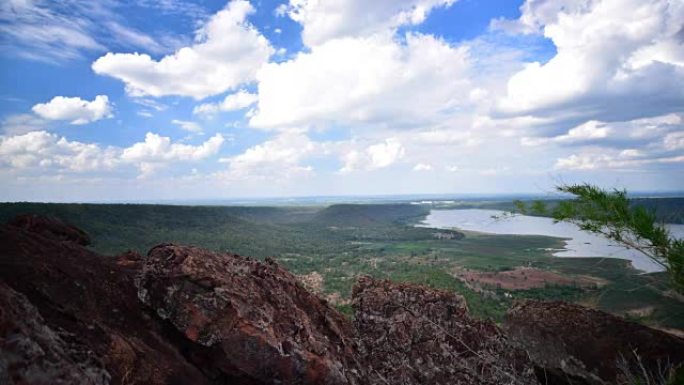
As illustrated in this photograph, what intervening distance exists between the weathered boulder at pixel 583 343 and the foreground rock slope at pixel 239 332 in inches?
1.4

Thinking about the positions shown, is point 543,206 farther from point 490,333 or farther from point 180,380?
point 180,380

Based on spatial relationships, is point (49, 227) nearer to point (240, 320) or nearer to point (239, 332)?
point (240, 320)

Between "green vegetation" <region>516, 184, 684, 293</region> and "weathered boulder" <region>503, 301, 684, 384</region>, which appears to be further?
"weathered boulder" <region>503, 301, 684, 384</region>

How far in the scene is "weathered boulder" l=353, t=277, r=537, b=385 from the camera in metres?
13.1

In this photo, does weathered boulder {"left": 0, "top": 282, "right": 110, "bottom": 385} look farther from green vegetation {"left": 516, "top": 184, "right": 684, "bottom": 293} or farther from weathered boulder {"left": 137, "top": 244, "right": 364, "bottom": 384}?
green vegetation {"left": 516, "top": 184, "right": 684, "bottom": 293}

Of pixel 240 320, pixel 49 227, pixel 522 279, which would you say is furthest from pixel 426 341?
pixel 522 279

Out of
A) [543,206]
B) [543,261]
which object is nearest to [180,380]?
[543,206]

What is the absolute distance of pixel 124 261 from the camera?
14141 millimetres

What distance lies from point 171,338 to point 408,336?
7.71 meters

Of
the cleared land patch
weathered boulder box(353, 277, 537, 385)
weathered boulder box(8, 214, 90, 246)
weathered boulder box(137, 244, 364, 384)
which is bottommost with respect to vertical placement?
the cleared land patch

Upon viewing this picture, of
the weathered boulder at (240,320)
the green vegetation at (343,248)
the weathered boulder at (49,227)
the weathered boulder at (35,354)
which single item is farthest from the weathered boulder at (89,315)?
the green vegetation at (343,248)

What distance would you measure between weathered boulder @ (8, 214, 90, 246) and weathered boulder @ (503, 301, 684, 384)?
17.0 m

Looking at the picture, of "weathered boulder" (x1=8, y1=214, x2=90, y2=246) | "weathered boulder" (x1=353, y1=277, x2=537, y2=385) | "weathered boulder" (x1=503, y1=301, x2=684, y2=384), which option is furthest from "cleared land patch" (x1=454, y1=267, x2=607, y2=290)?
"weathered boulder" (x1=8, y1=214, x2=90, y2=246)

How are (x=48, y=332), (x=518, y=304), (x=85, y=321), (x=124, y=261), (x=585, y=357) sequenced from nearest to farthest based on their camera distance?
(x=48, y=332) → (x=85, y=321) → (x=585, y=357) → (x=124, y=261) → (x=518, y=304)
